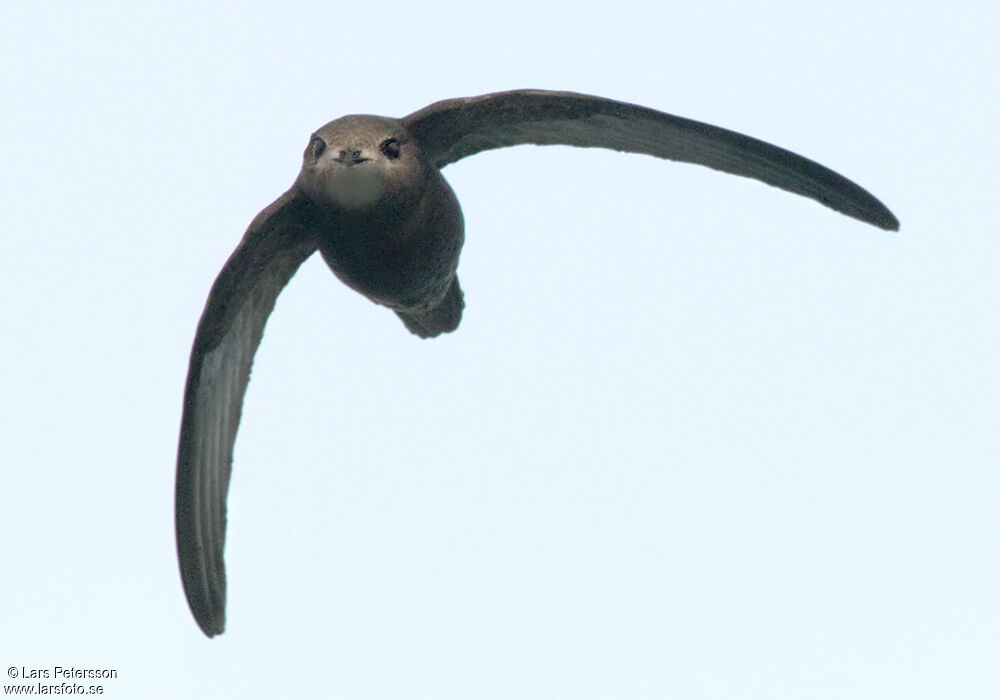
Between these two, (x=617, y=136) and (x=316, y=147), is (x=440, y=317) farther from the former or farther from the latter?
(x=316, y=147)

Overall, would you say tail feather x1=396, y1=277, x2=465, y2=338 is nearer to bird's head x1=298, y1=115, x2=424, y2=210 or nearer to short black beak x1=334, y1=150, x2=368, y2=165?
bird's head x1=298, y1=115, x2=424, y2=210

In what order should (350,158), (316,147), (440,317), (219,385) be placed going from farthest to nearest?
(440,317)
(219,385)
(316,147)
(350,158)

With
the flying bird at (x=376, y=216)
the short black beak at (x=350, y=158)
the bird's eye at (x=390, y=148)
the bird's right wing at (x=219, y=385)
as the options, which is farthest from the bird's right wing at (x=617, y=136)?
the bird's right wing at (x=219, y=385)

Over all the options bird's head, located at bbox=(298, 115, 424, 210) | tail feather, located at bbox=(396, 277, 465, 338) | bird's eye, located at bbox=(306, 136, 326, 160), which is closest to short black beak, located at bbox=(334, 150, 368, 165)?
bird's head, located at bbox=(298, 115, 424, 210)

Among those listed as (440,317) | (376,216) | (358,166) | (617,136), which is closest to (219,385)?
(440,317)

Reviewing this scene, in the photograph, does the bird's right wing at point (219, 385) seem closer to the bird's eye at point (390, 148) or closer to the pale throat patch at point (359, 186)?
the pale throat patch at point (359, 186)
